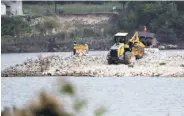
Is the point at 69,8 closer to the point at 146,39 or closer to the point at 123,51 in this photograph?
the point at 146,39

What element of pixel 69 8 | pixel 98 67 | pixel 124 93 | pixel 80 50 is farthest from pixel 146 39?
pixel 69 8

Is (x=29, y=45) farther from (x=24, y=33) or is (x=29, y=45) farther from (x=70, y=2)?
(x=70, y=2)

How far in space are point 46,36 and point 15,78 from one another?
29.1m

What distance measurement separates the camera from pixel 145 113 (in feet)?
54.2

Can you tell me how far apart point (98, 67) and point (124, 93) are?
26.3 ft

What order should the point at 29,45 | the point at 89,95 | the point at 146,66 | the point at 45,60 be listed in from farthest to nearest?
the point at 29,45 → the point at 45,60 → the point at 146,66 → the point at 89,95

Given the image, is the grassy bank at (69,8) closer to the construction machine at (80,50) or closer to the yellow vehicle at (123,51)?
the construction machine at (80,50)

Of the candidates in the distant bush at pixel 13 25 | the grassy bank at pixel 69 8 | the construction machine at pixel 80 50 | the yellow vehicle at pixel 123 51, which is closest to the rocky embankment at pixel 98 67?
the yellow vehicle at pixel 123 51

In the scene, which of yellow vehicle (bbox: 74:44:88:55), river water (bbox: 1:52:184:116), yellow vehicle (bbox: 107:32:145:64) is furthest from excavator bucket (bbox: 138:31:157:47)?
river water (bbox: 1:52:184:116)

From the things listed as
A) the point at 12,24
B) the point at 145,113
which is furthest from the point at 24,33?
the point at 145,113

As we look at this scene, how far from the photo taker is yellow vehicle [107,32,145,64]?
29672mm

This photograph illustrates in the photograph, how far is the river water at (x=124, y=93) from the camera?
56.9ft

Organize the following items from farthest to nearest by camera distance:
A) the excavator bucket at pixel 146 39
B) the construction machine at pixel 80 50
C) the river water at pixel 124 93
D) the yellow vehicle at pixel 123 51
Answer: the construction machine at pixel 80 50, the excavator bucket at pixel 146 39, the yellow vehicle at pixel 123 51, the river water at pixel 124 93

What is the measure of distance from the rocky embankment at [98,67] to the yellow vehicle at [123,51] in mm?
315
